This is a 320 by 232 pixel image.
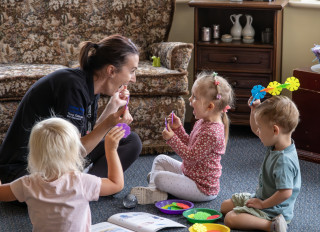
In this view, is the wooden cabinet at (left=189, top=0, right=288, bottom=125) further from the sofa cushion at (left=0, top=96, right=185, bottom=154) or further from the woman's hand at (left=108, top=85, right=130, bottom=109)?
the woman's hand at (left=108, top=85, right=130, bottom=109)

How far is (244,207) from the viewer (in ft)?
8.69

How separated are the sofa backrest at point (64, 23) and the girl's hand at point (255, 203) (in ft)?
6.30

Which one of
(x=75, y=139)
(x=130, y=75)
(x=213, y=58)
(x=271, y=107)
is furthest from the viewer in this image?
(x=213, y=58)

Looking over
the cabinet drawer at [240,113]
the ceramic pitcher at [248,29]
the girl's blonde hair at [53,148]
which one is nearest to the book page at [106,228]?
the girl's blonde hair at [53,148]

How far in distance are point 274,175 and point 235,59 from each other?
1.64 metres

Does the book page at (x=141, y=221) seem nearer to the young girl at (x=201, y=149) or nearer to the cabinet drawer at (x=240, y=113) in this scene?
the young girl at (x=201, y=149)

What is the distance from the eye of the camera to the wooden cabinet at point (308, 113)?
3545 mm

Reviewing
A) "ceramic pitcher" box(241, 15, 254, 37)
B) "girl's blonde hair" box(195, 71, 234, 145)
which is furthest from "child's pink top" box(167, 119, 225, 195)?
"ceramic pitcher" box(241, 15, 254, 37)

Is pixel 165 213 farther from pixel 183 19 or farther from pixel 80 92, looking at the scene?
pixel 183 19

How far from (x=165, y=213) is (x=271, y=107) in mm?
746

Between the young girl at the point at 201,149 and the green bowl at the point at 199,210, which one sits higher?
the young girl at the point at 201,149

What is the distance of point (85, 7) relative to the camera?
164 inches

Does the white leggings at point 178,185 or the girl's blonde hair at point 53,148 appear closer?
the girl's blonde hair at point 53,148

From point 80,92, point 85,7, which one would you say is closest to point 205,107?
point 80,92
